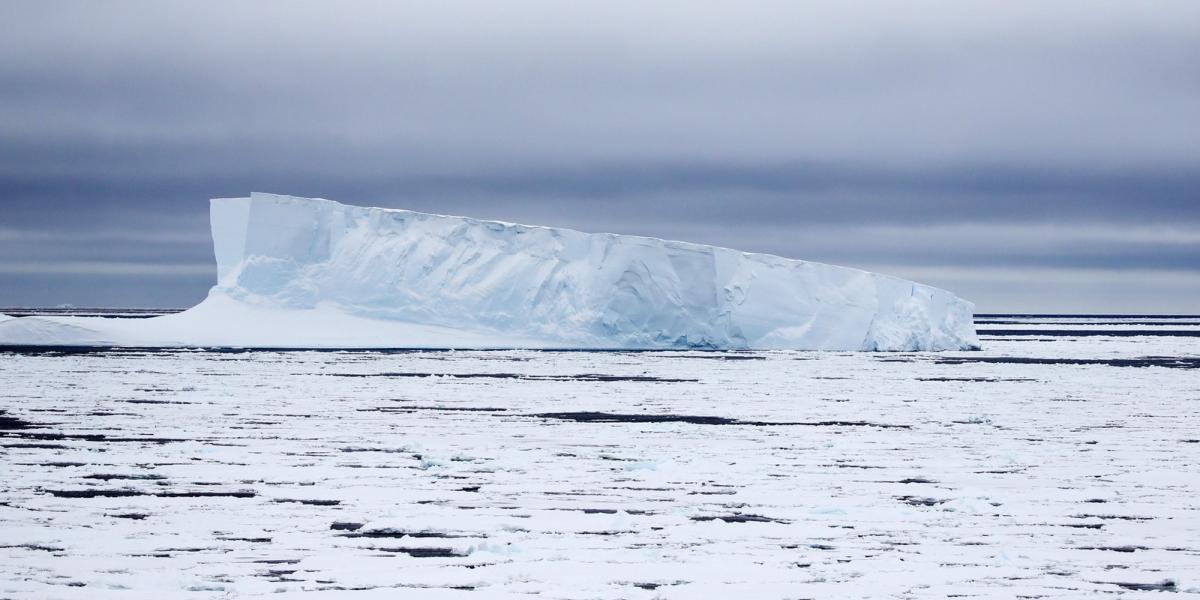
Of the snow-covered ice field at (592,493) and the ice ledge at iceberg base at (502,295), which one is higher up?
the ice ledge at iceberg base at (502,295)

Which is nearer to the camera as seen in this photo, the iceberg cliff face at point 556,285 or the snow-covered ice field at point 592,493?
the snow-covered ice field at point 592,493

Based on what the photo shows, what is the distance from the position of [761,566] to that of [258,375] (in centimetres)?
1390

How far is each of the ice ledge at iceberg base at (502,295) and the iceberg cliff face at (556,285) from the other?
29mm

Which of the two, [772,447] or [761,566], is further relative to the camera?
[772,447]

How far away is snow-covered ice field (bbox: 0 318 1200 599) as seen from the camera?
5.22 m

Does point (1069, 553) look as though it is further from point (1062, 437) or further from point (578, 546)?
point (1062, 437)

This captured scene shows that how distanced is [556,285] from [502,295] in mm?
1360

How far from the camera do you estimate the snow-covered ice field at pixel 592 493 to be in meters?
5.22

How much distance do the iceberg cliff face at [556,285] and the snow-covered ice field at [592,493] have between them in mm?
10610

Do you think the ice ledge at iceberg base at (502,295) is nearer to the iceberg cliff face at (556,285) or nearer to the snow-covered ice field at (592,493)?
the iceberg cliff face at (556,285)

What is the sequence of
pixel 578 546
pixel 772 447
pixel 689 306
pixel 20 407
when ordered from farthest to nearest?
pixel 689 306 < pixel 20 407 < pixel 772 447 < pixel 578 546

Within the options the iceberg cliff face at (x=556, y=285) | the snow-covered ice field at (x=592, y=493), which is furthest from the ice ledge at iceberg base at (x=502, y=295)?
the snow-covered ice field at (x=592, y=493)

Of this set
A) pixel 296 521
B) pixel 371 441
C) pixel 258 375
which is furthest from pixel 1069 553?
pixel 258 375

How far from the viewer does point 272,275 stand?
1084 inches
